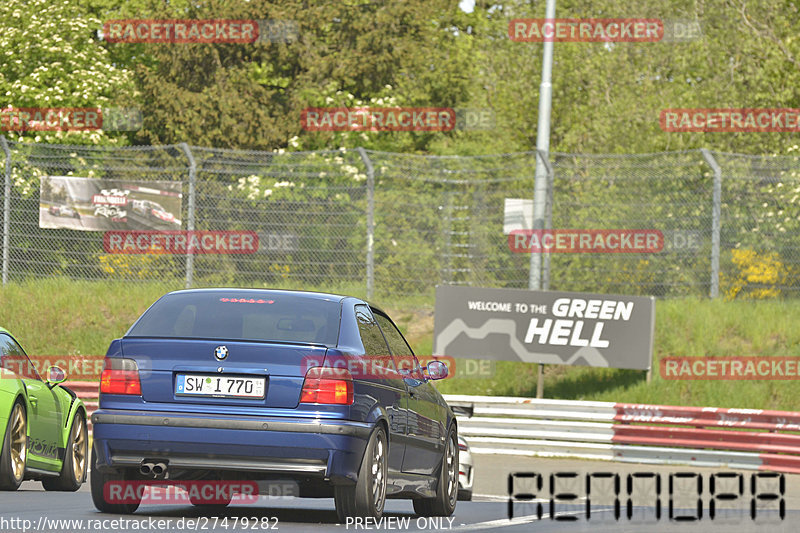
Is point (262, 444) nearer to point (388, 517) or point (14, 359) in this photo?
point (388, 517)

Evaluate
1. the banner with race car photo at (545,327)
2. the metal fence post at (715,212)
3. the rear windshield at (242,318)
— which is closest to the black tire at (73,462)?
the rear windshield at (242,318)

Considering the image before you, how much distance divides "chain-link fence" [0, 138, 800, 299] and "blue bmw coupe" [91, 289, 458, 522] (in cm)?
1344

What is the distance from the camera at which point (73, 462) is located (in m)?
13.0

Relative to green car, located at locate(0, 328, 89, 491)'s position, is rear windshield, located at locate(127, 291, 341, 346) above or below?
above

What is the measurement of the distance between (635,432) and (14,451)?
433 inches

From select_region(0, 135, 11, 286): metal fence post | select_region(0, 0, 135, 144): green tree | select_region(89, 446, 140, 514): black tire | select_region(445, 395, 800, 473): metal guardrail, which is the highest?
select_region(0, 0, 135, 144): green tree

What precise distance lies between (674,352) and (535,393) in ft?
7.59

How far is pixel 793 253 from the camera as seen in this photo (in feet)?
72.0

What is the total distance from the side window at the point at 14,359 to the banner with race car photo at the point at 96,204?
12577mm

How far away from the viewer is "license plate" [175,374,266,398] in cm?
893

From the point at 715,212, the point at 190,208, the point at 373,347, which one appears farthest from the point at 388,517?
the point at 190,208

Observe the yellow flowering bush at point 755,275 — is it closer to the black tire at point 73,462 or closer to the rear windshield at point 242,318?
the black tire at point 73,462

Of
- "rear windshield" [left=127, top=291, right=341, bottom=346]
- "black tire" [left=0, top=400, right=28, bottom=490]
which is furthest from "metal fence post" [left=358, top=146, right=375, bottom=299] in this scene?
"rear windshield" [left=127, top=291, right=341, bottom=346]

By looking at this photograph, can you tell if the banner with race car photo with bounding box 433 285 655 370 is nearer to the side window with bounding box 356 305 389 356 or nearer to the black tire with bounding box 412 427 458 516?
the black tire with bounding box 412 427 458 516
